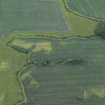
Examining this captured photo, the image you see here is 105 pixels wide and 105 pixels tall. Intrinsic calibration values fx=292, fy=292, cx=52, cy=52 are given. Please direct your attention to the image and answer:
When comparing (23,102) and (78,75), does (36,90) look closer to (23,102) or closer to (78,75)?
(23,102)

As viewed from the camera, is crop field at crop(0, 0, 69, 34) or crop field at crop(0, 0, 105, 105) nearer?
crop field at crop(0, 0, 105, 105)

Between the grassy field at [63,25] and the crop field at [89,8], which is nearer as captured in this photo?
the grassy field at [63,25]

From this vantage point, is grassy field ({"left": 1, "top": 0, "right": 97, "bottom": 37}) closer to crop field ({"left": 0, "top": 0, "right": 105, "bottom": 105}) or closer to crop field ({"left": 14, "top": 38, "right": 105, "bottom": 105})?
crop field ({"left": 0, "top": 0, "right": 105, "bottom": 105})

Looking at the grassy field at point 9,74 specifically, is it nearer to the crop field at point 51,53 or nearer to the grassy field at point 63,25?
the crop field at point 51,53

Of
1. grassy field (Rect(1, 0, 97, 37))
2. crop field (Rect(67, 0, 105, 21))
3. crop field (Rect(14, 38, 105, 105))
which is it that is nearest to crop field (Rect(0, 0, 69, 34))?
grassy field (Rect(1, 0, 97, 37))

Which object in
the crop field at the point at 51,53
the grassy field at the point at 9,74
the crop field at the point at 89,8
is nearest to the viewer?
the grassy field at the point at 9,74

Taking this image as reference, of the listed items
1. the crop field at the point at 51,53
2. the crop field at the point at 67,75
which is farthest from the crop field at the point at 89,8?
the crop field at the point at 67,75

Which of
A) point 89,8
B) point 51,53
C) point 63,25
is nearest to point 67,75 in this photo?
point 51,53

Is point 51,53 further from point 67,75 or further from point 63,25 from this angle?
point 63,25
